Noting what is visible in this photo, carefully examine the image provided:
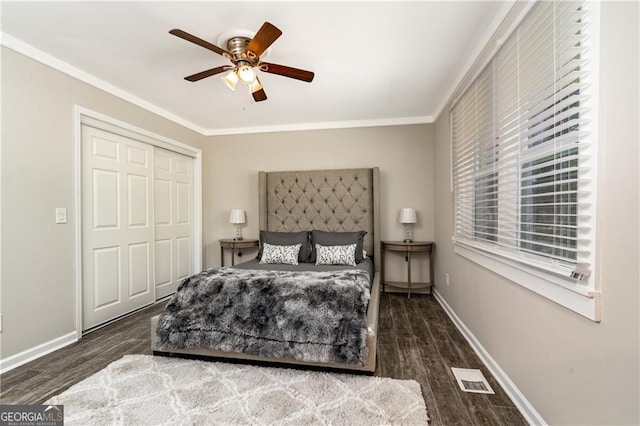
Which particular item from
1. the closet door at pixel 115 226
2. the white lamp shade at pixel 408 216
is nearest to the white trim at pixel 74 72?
the closet door at pixel 115 226

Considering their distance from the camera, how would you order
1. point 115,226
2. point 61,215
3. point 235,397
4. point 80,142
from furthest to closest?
point 115,226 → point 80,142 → point 61,215 → point 235,397

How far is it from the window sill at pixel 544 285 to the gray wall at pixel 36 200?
351 cm

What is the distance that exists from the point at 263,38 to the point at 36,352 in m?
2.98

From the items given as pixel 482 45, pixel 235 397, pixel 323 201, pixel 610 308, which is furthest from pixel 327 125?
pixel 610 308

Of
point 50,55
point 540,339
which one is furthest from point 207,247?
point 540,339

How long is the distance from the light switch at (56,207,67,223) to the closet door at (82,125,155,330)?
22cm

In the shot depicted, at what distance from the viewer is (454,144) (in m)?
2.93

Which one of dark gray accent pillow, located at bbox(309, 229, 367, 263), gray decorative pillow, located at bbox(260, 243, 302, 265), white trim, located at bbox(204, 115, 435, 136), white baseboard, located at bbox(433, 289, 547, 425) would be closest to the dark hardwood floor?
white baseboard, located at bbox(433, 289, 547, 425)

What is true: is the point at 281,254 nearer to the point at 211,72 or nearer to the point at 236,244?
the point at 236,244

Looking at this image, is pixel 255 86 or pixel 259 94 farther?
pixel 259 94

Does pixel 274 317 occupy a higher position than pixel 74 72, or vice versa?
pixel 74 72

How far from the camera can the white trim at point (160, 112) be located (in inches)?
84.7

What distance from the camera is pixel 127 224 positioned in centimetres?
311

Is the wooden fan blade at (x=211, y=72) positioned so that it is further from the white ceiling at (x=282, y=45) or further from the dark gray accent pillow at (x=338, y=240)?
the dark gray accent pillow at (x=338, y=240)
